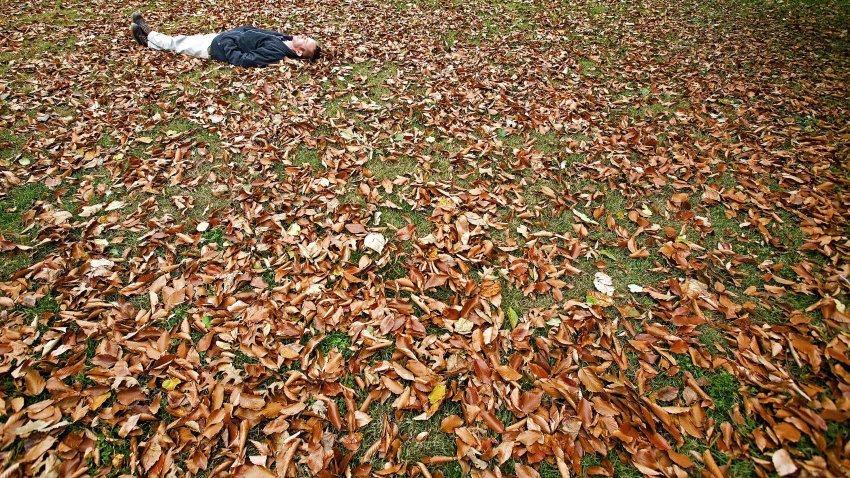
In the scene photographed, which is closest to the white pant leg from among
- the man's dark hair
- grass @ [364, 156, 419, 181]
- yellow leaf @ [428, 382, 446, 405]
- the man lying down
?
the man lying down

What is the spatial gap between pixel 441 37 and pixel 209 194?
5227 millimetres

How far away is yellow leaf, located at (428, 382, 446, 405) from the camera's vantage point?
207cm

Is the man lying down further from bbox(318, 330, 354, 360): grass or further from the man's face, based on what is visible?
bbox(318, 330, 354, 360): grass

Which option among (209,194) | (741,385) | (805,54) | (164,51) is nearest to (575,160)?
(741,385)

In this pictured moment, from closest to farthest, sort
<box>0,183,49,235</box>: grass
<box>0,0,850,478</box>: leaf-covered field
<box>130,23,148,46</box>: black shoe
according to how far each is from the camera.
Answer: <box>0,0,850,478</box>: leaf-covered field → <box>0,183,49,235</box>: grass → <box>130,23,148,46</box>: black shoe

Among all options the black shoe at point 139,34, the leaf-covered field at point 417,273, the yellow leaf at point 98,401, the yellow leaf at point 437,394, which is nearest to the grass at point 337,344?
the leaf-covered field at point 417,273

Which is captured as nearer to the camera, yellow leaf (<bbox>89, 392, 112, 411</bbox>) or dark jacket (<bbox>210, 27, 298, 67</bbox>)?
yellow leaf (<bbox>89, 392, 112, 411</bbox>)

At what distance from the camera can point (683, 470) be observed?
182cm

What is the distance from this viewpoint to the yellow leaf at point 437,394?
2072mm

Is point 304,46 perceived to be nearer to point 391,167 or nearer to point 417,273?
point 391,167

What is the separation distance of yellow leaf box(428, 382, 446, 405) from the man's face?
16.8ft

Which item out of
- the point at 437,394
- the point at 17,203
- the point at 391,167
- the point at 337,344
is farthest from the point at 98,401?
the point at 391,167

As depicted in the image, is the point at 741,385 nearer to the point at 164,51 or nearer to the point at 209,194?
the point at 209,194

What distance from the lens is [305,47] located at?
5.39 m
